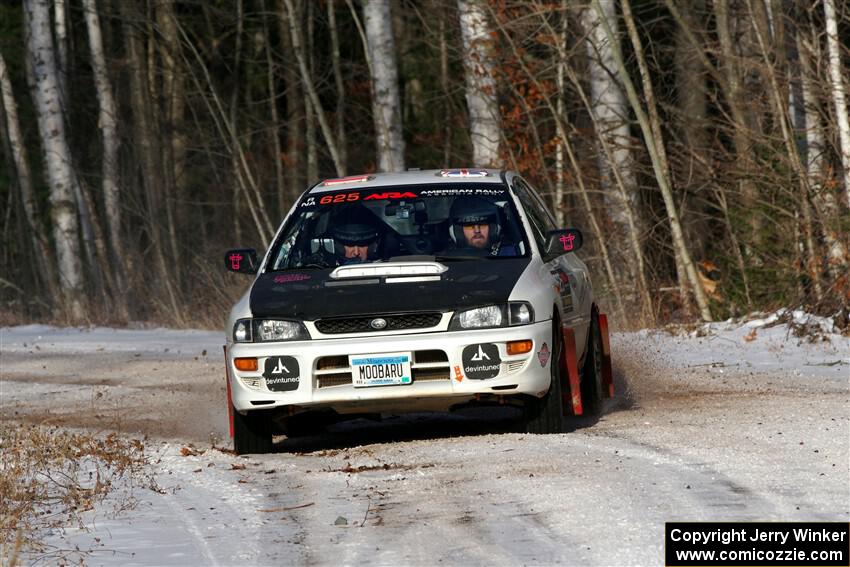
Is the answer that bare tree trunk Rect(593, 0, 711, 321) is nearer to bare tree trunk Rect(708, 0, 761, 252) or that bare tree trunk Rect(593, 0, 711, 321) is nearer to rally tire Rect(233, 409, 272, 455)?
bare tree trunk Rect(708, 0, 761, 252)

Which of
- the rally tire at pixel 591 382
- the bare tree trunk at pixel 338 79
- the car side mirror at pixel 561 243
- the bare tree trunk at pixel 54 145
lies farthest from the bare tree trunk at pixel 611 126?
the bare tree trunk at pixel 338 79

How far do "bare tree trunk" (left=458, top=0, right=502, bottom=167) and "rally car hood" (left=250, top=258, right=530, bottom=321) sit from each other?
38.8 feet

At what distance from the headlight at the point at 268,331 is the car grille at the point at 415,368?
201 millimetres

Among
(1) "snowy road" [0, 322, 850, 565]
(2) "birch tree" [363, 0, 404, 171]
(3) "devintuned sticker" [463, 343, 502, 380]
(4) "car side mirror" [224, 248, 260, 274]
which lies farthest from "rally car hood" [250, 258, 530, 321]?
(2) "birch tree" [363, 0, 404, 171]

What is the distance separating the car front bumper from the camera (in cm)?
860

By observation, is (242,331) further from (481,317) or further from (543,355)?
(543,355)

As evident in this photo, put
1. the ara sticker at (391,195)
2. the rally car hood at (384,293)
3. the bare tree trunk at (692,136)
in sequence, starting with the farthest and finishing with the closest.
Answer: the bare tree trunk at (692,136), the ara sticker at (391,195), the rally car hood at (384,293)

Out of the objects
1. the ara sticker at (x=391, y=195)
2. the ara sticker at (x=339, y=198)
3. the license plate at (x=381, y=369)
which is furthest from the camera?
the ara sticker at (x=339, y=198)

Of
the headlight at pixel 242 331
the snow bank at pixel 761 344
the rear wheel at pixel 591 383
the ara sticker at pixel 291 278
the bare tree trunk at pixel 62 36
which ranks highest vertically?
the bare tree trunk at pixel 62 36

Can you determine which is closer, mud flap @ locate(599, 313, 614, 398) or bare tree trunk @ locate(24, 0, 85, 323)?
mud flap @ locate(599, 313, 614, 398)

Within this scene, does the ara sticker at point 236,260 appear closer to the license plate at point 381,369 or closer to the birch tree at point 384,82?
the license plate at point 381,369

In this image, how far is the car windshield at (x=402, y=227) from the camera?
32.1 feet

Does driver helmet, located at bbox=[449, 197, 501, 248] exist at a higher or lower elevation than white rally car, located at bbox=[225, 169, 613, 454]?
higher

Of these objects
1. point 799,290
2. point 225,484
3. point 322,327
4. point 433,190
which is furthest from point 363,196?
point 799,290
